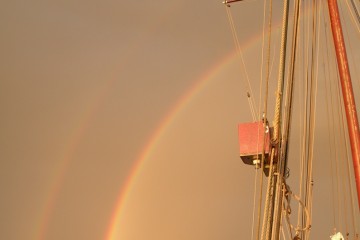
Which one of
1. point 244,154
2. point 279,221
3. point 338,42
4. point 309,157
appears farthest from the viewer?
point 338,42

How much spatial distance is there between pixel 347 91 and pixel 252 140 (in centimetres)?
291

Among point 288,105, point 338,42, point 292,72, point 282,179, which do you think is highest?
point 338,42

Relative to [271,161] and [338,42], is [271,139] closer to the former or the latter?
[271,161]

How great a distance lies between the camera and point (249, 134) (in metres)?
9.80

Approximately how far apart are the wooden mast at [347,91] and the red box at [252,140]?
5.49 feet

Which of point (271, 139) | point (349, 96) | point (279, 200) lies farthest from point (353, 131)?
point (279, 200)

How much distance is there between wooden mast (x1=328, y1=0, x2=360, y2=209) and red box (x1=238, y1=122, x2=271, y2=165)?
1673mm

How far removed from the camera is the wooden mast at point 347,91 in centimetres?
943

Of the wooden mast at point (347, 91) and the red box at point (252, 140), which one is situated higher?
the wooden mast at point (347, 91)

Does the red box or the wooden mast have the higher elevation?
the wooden mast

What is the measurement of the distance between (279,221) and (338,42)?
5.84 m

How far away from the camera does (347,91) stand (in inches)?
437

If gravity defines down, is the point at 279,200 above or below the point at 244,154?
below

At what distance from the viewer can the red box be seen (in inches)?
372
